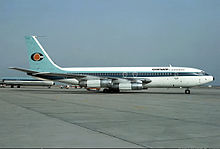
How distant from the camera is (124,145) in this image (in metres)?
5.42

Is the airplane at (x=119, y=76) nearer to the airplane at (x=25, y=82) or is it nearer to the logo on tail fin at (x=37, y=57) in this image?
the logo on tail fin at (x=37, y=57)

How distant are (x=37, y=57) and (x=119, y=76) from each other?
12.2 meters

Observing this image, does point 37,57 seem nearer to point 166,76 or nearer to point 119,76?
point 119,76

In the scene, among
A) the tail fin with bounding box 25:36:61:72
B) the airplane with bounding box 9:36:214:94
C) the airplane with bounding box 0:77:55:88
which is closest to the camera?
the airplane with bounding box 9:36:214:94

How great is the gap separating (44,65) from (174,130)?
3129 centimetres

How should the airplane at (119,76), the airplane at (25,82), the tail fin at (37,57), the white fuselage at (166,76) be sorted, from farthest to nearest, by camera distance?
the airplane at (25,82)
the tail fin at (37,57)
the white fuselage at (166,76)
the airplane at (119,76)

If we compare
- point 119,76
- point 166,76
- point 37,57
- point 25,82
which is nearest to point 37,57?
point 37,57

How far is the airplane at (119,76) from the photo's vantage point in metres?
32.1

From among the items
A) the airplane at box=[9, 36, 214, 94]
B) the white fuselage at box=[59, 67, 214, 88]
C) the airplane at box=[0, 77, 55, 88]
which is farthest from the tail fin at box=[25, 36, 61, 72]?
the airplane at box=[0, 77, 55, 88]

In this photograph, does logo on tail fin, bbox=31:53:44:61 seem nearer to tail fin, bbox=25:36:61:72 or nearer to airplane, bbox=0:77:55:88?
tail fin, bbox=25:36:61:72

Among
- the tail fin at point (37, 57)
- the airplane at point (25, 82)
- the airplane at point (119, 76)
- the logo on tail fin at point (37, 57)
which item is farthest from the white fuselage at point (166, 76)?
the airplane at point (25, 82)

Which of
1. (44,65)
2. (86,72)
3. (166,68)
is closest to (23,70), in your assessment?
(44,65)

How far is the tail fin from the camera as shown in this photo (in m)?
36.2

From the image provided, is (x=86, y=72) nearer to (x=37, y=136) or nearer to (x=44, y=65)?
(x=44, y=65)
